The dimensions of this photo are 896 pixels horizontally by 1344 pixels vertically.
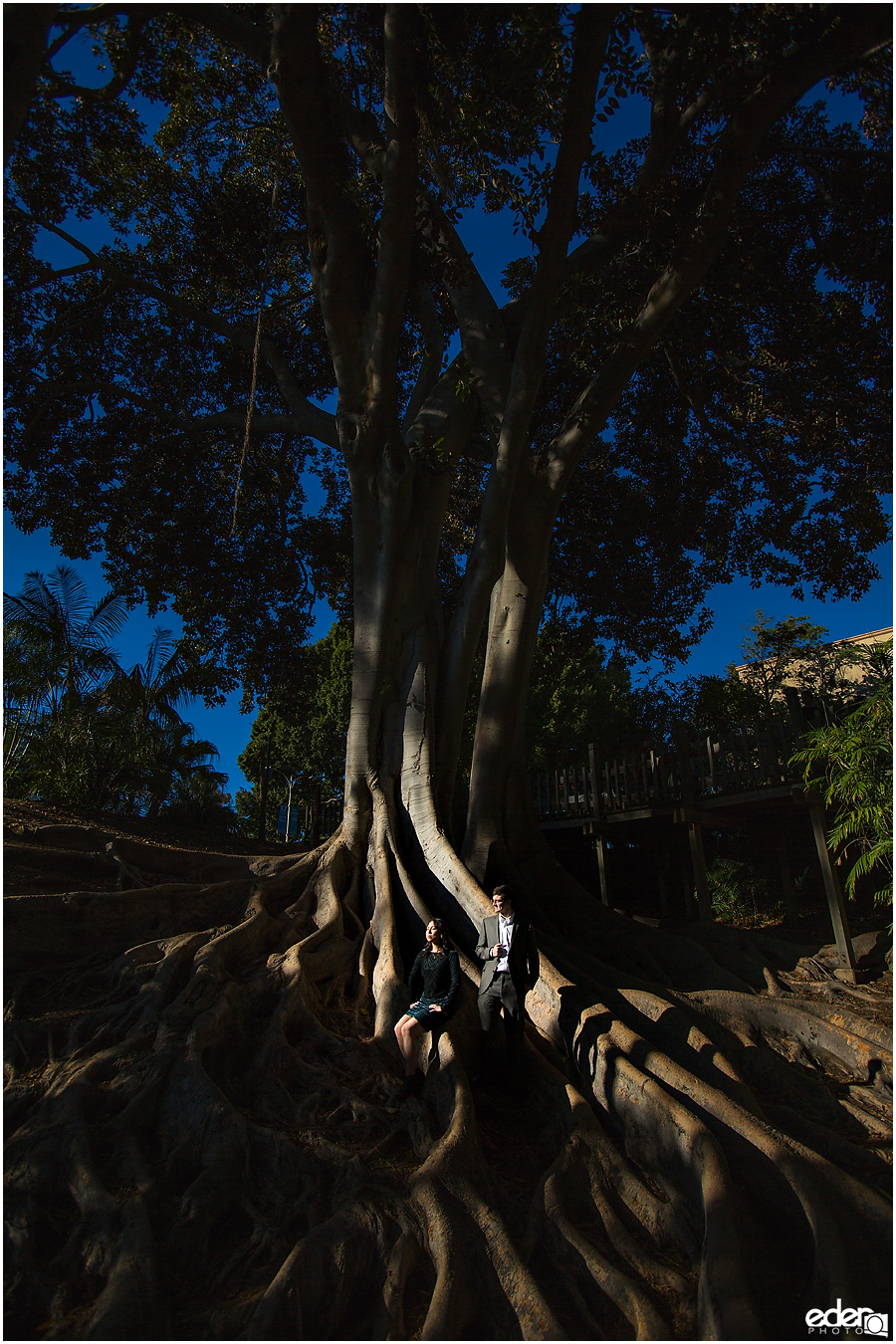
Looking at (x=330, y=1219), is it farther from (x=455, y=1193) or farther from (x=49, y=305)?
(x=49, y=305)

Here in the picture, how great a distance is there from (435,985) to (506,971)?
0.46 m

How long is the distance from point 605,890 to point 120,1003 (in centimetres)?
745

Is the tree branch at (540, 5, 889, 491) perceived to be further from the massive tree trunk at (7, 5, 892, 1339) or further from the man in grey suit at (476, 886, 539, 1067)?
the man in grey suit at (476, 886, 539, 1067)

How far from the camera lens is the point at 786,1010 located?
→ 5.69 meters

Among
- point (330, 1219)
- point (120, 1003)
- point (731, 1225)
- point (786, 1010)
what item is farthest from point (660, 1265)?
point (120, 1003)

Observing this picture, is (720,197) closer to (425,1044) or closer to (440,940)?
(440,940)

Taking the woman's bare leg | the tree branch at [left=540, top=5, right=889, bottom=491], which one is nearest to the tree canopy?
the tree branch at [left=540, top=5, right=889, bottom=491]

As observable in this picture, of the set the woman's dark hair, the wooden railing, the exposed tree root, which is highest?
the wooden railing

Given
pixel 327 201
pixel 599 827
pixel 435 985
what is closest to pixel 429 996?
pixel 435 985

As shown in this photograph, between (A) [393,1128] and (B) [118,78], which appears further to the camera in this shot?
(B) [118,78]

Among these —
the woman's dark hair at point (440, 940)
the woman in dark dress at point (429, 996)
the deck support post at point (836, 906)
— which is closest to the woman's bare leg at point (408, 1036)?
the woman in dark dress at point (429, 996)

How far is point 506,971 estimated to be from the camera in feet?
15.2

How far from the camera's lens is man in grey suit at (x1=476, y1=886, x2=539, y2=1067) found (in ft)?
15.1

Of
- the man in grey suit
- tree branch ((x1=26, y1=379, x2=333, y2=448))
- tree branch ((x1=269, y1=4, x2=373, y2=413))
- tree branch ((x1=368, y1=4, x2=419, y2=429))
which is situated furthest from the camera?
tree branch ((x1=26, y1=379, x2=333, y2=448))
